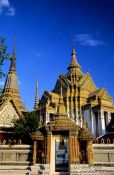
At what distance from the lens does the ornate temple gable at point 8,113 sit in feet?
85.2

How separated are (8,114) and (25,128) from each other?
4901 mm

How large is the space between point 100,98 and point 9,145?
21282 mm

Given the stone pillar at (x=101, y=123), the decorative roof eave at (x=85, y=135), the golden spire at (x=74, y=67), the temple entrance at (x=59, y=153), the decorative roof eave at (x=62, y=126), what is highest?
the golden spire at (x=74, y=67)

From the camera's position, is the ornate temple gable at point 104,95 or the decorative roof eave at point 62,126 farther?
the ornate temple gable at point 104,95

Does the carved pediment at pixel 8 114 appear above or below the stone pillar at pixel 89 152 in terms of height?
above

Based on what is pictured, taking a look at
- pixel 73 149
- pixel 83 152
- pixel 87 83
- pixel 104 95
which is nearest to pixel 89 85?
pixel 87 83

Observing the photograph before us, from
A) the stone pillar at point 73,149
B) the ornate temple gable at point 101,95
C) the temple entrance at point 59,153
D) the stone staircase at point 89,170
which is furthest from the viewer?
the ornate temple gable at point 101,95

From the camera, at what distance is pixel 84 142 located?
15945 mm

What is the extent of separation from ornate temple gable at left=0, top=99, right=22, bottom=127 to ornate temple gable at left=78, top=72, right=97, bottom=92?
13.8 m

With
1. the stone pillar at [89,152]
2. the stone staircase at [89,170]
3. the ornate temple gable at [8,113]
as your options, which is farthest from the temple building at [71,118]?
the ornate temple gable at [8,113]

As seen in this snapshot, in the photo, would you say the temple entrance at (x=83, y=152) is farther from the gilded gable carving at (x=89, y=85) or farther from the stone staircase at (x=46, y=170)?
the gilded gable carving at (x=89, y=85)

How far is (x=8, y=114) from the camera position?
26688 millimetres

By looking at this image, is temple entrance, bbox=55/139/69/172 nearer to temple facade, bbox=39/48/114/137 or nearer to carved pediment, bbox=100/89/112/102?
temple facade, bbox=39/48/114/137

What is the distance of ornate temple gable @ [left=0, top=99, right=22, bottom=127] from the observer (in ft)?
85.2
